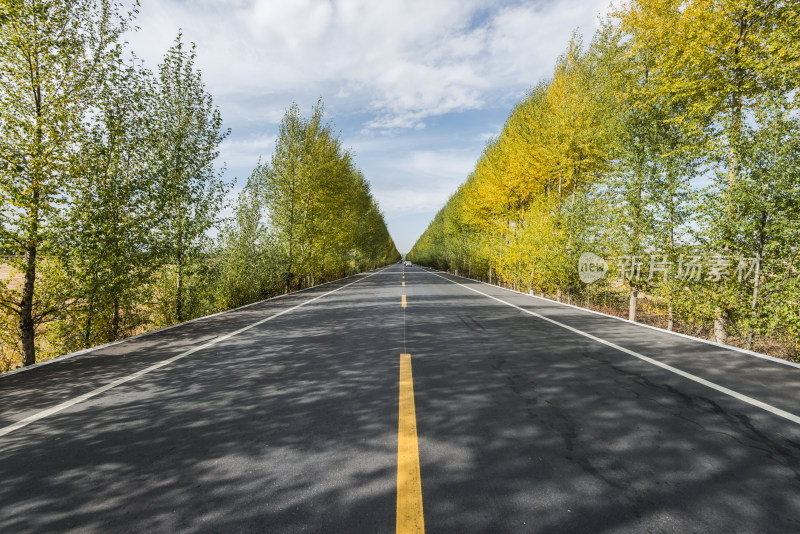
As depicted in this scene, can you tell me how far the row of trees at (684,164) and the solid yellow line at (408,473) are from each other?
7.62 meters

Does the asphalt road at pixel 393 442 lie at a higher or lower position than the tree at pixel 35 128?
lower

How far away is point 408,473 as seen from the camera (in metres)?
2.20

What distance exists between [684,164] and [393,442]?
10.9m

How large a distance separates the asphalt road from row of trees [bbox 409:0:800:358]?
3559 mm

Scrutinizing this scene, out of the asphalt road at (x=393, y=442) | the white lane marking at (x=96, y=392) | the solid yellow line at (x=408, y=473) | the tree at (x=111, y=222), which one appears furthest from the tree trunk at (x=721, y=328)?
the tree at (x=111, y=222)

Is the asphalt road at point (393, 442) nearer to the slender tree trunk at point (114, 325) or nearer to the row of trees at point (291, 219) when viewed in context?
the slender tree trunk at point (114, 325)

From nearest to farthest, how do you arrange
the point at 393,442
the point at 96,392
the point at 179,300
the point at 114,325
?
the point at 393,442
the point at 96,392
the point at 114,325
the point at 179,300

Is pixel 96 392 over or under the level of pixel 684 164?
under

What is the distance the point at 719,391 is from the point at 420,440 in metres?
3.48

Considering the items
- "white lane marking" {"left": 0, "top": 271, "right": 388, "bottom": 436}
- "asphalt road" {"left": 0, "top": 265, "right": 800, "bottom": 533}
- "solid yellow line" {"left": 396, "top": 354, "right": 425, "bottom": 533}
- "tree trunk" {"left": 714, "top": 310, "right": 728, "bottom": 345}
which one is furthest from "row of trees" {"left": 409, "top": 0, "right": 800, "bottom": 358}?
"white lane marking" {"left": 0, "top": 271, "right": 388, "bottom": 436}

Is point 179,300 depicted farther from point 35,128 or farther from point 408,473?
point 408,473

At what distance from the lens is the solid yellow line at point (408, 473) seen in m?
1.77

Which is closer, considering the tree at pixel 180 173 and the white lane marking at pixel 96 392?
the white lane marking at pixel 96 392

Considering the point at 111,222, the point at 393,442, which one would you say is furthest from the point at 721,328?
the point at 111,222
